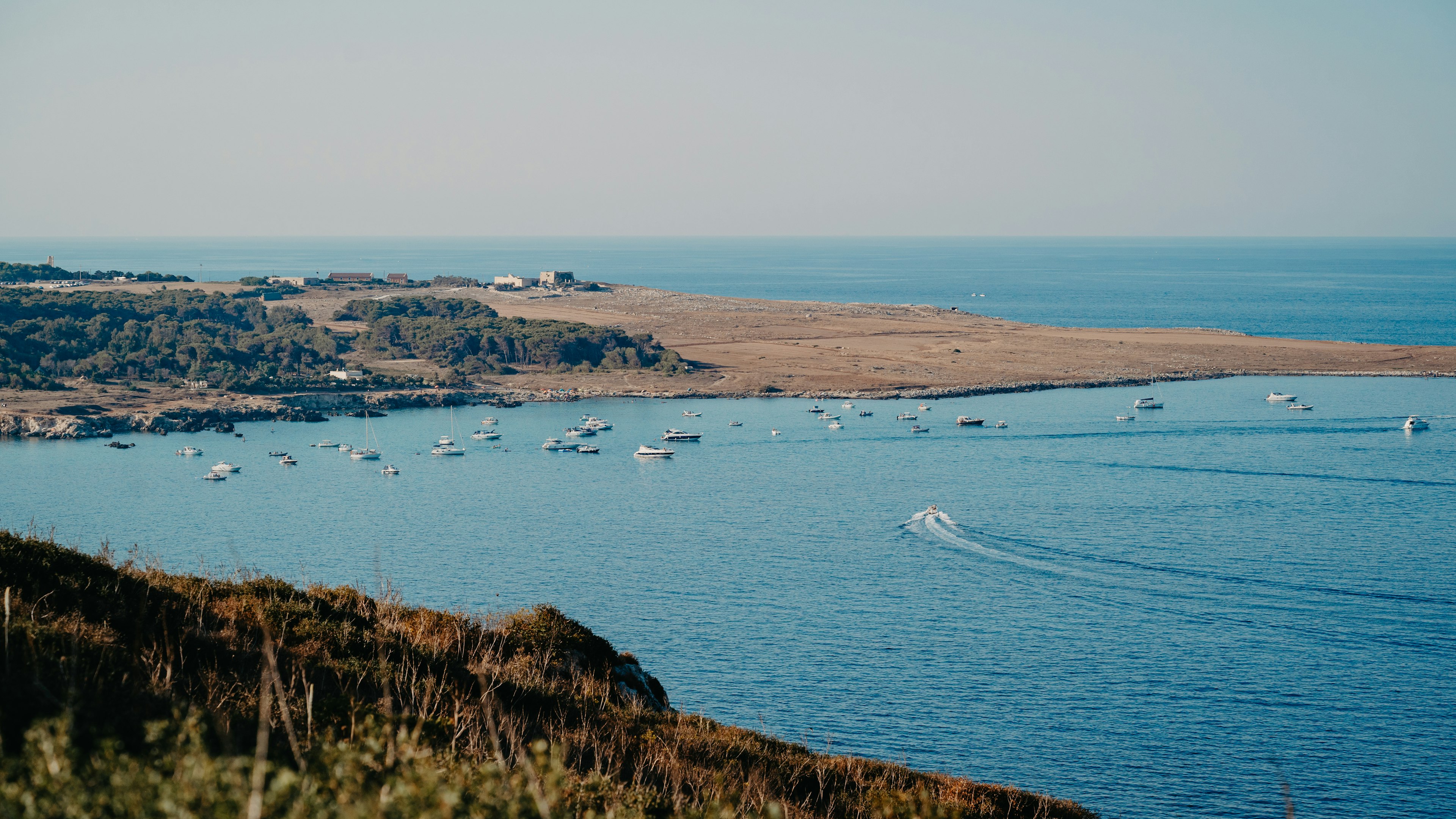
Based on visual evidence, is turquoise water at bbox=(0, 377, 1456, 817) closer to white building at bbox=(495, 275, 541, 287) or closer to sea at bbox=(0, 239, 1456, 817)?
sea at bbox=(0, 239, 1456, 817)

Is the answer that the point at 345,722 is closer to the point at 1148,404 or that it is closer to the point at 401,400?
the point at 1148,404

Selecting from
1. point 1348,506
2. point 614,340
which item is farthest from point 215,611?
point 614,340

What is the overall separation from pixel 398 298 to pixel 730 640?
359 ft

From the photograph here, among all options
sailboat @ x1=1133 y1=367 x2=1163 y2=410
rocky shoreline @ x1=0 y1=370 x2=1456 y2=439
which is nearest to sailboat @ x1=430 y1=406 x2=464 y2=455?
rocky shoreline @ x1=0 y1=370 x2=1456 y2=439

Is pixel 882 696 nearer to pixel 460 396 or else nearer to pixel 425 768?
pixel 425 768

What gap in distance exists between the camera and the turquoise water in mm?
30531

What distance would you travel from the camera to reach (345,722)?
929 centimetres

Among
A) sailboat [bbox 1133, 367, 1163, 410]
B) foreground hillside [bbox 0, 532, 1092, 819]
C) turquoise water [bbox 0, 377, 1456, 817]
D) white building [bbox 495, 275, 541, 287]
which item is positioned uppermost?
white building [bbox 495, 275, 541, 287]

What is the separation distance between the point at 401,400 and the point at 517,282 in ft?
266

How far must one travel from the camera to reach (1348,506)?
56.6 m

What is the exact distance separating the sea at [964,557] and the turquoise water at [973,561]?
0.19 meters

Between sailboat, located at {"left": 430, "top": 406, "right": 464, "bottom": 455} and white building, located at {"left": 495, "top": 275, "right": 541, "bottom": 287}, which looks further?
white building, located at {"left": 495, "top": 275, "right": 541, "bottom": 287}

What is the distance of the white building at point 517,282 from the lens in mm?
172250

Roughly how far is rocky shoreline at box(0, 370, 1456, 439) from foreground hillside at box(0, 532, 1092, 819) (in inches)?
2905
